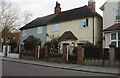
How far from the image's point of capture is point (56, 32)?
43.1 meters

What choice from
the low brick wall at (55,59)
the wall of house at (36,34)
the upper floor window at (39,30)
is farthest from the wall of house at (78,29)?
the low brick wall at (55,59)

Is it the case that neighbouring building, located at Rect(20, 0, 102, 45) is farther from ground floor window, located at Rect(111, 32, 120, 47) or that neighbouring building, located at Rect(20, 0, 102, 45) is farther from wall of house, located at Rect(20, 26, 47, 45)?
ground floor window, located at Rect(111, 32, 120, 47)

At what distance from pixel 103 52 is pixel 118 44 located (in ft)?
20.2

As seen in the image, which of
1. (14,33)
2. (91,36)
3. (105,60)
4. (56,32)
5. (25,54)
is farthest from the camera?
(14,33)

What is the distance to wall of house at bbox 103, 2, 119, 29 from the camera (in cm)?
3228

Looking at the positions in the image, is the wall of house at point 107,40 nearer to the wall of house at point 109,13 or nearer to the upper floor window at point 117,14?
the wall of house at point 109,13

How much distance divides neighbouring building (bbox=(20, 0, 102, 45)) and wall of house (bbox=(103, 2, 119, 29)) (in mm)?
2198

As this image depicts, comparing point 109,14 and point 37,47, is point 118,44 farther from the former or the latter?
point 37,47

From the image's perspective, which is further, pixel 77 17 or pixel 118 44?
pixel 77 17

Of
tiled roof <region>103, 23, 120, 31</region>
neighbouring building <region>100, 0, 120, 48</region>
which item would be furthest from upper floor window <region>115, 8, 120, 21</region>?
tiled roof <region>103, 23, 120, 31</region>

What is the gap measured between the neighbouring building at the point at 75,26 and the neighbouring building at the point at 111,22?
7.85 feet

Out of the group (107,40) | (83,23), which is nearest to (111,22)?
(107,40)

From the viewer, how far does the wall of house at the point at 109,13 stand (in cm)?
3228

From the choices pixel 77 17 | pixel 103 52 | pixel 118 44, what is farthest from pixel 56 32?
pixel 103 52
